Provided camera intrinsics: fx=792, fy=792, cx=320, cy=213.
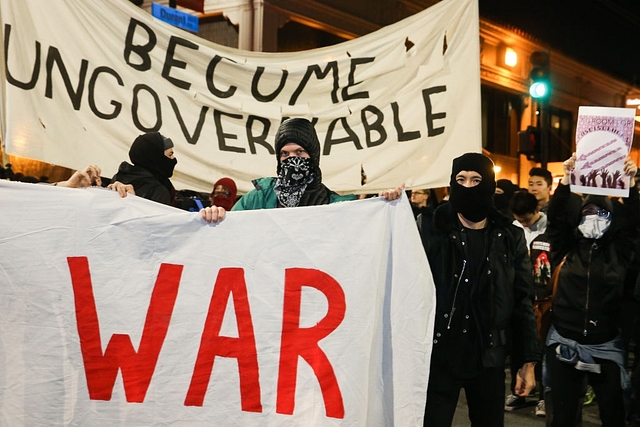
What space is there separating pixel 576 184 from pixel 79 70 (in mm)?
2738

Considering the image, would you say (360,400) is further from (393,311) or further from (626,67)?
(626,67)

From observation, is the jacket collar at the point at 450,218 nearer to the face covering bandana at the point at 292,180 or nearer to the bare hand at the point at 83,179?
the face covering bandana at the point at 292,180

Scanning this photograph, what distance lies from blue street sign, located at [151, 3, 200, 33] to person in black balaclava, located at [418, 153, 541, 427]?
3.98 meters

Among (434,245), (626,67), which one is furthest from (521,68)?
(434,245)

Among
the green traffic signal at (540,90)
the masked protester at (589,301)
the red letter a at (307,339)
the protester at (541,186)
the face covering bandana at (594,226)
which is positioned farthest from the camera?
the green traffic signal at (540,90)

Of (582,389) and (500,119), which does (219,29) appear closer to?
(582,389)

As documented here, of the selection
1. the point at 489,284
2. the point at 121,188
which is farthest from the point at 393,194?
the point at 121,188

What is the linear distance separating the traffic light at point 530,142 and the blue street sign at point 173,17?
601cm

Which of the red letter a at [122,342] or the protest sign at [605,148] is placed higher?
the protest sign at [605,148]

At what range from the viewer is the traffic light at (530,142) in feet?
37.9

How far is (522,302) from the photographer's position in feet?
12.2

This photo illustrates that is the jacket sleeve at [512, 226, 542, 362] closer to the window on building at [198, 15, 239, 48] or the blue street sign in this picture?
the blue street sign

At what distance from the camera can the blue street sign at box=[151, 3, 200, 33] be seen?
6781 mm

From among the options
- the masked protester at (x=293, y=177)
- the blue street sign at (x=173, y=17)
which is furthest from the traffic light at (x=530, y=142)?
the masked protester at (x=293, y=177)
